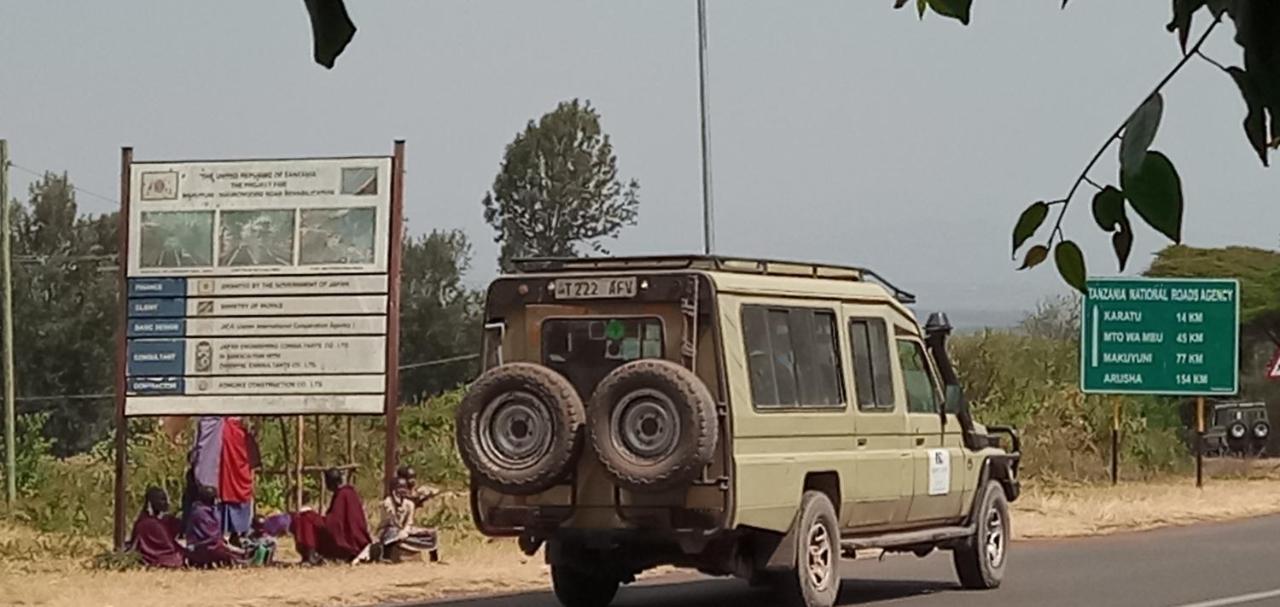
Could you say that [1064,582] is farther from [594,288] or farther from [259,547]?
[259,547]

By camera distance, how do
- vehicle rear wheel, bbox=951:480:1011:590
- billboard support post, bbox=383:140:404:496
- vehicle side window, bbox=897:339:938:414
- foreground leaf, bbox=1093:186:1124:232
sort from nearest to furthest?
1. foreground leaf, bbox=1093:186:1124:232
2. vehicle side window, bbox=897:339:938:414
3. vehicle rear wheel, bbox=951:480:1011:590
4. billboard support post, bbox=383:140:404:496

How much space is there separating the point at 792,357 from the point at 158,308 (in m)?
7.67

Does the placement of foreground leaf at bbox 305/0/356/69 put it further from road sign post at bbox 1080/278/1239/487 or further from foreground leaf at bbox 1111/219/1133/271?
road sign post at bbox 1080/278/1239/487

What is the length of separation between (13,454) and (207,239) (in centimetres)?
1131

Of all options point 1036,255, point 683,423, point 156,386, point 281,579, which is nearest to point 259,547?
point 281,579

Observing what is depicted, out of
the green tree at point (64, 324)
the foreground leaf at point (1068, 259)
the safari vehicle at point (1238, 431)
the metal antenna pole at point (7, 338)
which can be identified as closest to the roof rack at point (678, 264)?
the foreground leaf at point (1068, 259)

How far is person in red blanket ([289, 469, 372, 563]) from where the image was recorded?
18.9m

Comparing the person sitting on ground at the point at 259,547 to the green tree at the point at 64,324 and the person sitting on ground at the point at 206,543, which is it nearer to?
the person sitting on ground at the point at 206,543

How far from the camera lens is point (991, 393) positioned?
1487 inches

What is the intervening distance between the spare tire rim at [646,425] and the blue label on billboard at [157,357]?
7.34 m

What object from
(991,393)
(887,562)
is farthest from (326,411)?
(991,393)

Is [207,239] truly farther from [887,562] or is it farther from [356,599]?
[887,562]

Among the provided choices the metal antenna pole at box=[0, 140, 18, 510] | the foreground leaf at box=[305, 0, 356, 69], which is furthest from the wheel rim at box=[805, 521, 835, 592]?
the metal antenna pole at box=[0, 140, 18, 510]

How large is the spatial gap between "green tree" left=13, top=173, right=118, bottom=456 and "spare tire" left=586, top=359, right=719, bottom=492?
141 feet
